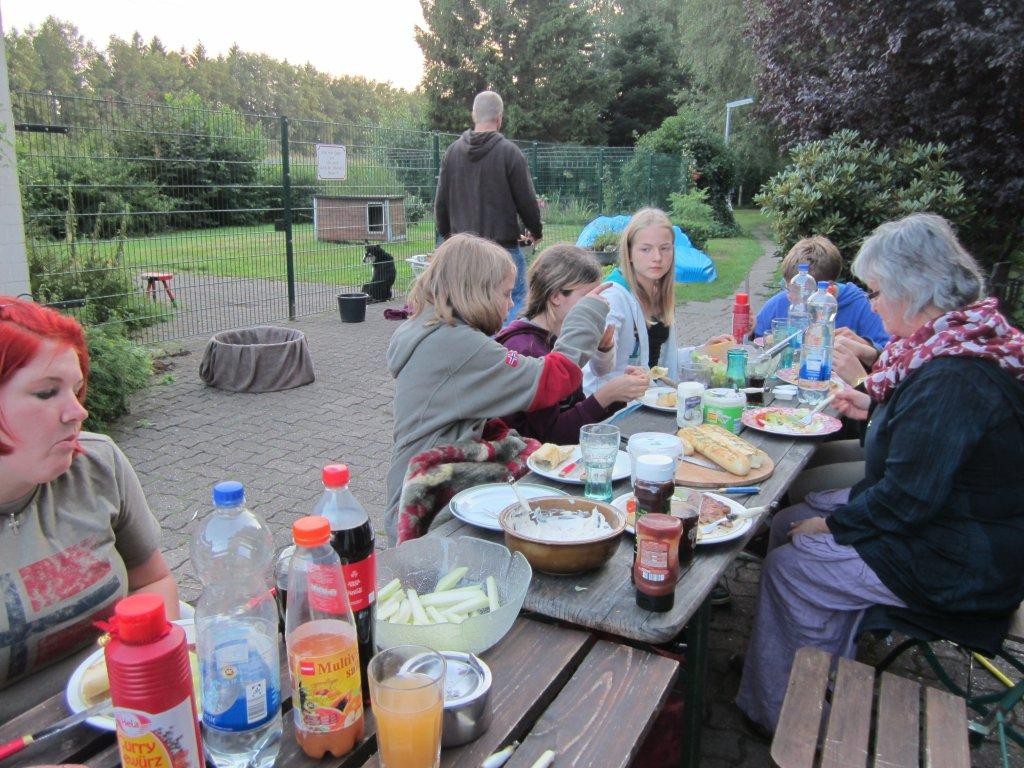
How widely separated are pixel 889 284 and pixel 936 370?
20.5 inches

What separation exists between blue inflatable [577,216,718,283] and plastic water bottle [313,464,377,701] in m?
11.7

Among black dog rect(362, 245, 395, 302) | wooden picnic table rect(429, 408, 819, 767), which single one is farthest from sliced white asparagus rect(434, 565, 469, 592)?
black dog rect(362, 245, 395, 302)

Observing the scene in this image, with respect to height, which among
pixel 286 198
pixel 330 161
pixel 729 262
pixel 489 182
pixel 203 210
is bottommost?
pixel 729 262

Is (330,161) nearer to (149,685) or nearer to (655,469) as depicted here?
(655,469)

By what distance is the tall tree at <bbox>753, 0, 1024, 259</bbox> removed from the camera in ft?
25.5

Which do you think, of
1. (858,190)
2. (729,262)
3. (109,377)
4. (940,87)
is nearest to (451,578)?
(109,377)

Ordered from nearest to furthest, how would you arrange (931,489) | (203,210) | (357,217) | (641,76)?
(931,489) → (203,210) → (357,217) → (641,76)

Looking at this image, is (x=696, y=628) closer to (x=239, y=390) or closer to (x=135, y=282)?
(x=239, y=390)

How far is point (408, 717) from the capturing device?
122cm

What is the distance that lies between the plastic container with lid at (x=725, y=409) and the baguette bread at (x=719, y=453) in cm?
26

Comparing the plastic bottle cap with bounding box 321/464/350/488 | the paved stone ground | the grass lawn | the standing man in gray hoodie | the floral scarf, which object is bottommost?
the paved stone ground

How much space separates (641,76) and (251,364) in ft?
120

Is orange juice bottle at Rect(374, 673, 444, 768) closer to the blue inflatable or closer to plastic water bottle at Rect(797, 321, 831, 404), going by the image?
plastic water bottle at Rect(797, 321, 831, 404)

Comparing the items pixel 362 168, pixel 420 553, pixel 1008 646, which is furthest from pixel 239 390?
pixel 1008 646
